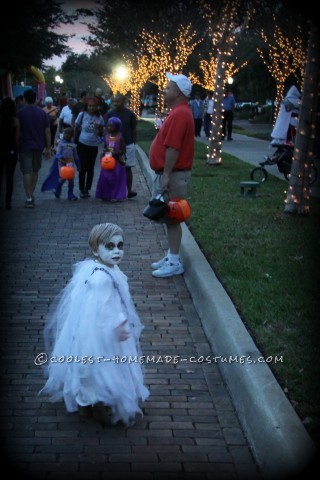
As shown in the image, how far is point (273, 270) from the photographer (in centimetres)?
686

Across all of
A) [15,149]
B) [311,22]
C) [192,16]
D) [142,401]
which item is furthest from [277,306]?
[192,16]

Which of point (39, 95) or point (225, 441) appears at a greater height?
point (225, 441)

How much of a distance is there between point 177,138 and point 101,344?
11.0 feet

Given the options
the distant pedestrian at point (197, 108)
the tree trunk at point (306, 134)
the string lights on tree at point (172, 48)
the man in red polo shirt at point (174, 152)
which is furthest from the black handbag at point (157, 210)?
the string lights on tree at point (172, 48)

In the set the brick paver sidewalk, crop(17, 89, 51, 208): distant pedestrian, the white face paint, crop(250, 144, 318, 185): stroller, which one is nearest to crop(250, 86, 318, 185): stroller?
crop(250, 144, 318, 185): stroller

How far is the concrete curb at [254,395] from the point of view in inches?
128

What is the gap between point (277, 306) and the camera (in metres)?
5.68

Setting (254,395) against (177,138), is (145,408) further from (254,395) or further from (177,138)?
(177,138)

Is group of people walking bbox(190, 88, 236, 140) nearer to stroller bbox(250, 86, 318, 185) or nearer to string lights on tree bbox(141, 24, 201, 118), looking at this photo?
A: string lights on tree bbox(141, 24, 201, 118)

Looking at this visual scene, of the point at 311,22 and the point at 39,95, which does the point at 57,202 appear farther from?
the point at 39,95

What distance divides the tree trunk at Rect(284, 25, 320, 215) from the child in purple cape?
334 centimetres

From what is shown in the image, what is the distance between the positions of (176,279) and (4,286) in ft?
6.30

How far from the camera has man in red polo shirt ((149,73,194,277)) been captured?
6.74 metres

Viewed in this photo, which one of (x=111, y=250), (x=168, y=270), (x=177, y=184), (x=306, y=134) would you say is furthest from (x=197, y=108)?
(x=111, y=250)
